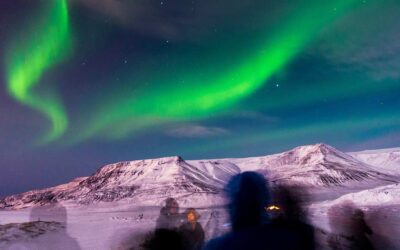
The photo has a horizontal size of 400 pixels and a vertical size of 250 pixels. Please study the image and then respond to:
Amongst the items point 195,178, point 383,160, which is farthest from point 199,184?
point 383,160

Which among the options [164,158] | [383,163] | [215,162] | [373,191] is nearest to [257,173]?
[215,162]

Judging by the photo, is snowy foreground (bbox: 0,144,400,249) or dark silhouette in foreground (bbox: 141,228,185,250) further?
snowy foreground (bbox: 0,144,400,249)

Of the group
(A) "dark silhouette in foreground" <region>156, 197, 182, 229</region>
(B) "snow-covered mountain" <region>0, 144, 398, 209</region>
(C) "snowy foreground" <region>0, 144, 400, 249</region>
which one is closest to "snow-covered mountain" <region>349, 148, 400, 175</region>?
(C) "snowy foreground" <region>0, 144, 400, 249</region>

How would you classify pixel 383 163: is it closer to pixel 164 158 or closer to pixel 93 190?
pixel 164 158

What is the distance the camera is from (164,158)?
561 ft

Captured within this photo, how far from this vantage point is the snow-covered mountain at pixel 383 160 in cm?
14970

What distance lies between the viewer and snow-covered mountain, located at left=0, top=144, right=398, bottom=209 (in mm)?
116625

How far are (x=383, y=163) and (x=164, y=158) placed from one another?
10287 cm

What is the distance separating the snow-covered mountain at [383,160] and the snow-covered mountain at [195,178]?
8500 mm

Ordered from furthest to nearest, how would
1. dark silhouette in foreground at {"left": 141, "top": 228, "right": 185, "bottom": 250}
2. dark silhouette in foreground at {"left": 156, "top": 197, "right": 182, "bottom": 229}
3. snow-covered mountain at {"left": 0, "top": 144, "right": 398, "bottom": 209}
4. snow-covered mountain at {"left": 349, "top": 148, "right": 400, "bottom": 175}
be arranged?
snow-covered mountain at {"left": 349, "top": 148, "right": 400, "bottom": 175}, snow-covered mountain at {"left": 0, "top": 144, "right": 398, "bottom": 209}, dark silhouette in foreground at {"left": 156, "top": 197, "right": 182, "bottom": 229}, dark silhouette in foreground at {"left": 141, "top": 228, "right": 185, "bottom": 250}

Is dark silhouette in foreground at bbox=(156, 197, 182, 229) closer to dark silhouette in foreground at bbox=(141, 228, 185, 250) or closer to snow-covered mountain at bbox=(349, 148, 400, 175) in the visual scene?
dark silhouette in foreground at bbox=(141, 228, 185, 250)

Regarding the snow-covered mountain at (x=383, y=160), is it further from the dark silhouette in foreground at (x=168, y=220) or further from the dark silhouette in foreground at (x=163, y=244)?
the dark silhouette in foreground at (x=163, y=244)

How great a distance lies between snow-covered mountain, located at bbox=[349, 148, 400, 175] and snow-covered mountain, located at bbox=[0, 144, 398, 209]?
8500mm

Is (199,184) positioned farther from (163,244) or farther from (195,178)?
(163,244)
